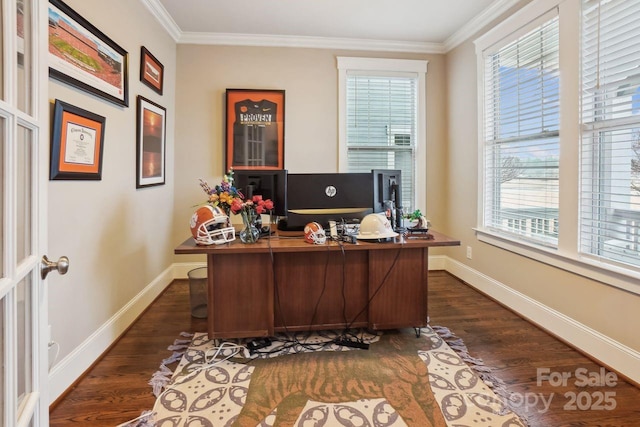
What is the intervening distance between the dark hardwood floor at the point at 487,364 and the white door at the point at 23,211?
818 millimetres

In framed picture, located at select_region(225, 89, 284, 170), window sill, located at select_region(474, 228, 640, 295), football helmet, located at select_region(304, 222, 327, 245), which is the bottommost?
window sill, located at select_region(474, 228, 640, 295)

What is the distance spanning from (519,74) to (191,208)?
3417mm

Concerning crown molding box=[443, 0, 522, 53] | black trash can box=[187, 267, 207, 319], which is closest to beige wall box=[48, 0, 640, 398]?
crown molding box=[443, 0, 522, 53]

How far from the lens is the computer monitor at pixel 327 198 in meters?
2.41

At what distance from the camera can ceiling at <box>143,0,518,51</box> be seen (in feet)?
9.94

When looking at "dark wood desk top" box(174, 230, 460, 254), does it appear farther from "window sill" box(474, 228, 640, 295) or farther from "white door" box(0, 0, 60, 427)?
"white door" box(0, 0, 60, 427)

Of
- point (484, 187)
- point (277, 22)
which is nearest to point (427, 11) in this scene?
point (277, 22)

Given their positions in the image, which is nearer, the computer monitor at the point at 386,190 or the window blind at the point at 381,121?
the computer monitor at the point at 386,190

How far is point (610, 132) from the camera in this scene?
2102 millimetres

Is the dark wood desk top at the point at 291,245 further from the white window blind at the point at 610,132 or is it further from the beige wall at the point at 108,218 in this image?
the white window blind at the point at 610,132

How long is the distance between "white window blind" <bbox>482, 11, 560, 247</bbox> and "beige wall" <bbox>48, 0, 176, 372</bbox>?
3.12 meters

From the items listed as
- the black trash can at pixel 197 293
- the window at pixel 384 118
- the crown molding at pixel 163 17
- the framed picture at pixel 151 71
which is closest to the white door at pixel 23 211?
the black trash can at pixel 197 293

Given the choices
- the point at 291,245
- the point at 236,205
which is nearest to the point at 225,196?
the point at 236,205

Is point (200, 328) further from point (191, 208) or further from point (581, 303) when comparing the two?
point (581, 303)
